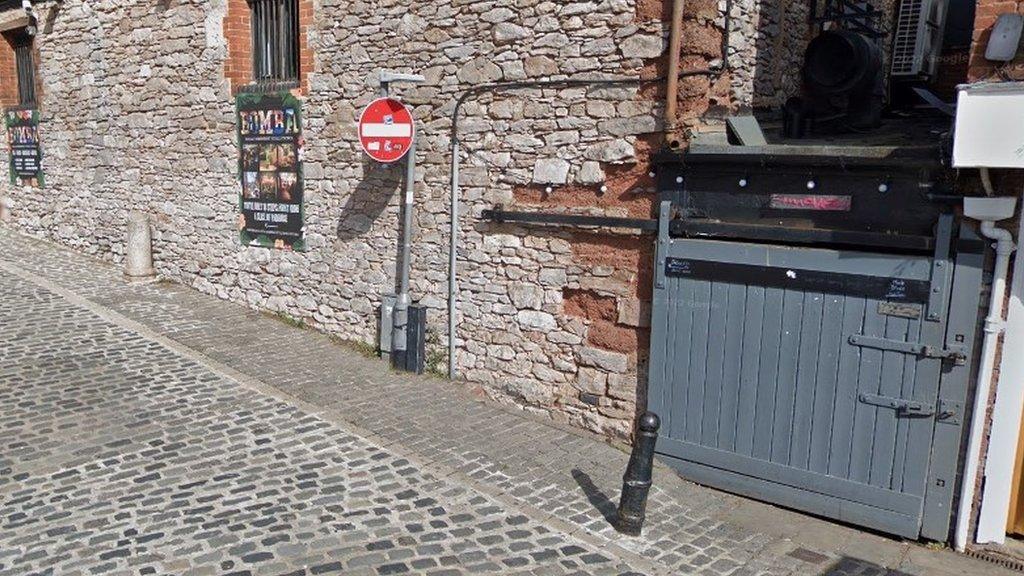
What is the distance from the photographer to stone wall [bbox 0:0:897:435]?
6312 mm

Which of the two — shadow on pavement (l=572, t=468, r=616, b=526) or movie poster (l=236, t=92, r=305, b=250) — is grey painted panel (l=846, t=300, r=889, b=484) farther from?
movie poster (l=236, t=92, r=305, b=250)

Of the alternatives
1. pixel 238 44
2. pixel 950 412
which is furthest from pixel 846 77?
pixel 238 44

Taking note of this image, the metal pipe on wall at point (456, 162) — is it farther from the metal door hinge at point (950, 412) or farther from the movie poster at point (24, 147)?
the movie poster at point (24, 147)

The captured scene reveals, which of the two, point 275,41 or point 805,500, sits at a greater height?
point 275,41

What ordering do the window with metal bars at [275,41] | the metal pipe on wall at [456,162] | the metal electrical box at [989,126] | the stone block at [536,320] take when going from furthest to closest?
the window with metal bars at [275,41]
the stone block at [536,320]
the metal pipe on wall at [456,162]
the metal electrical box at [989,126]

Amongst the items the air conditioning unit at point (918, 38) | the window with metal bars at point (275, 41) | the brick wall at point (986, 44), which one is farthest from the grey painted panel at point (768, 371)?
the window with metal bars at point (275, 41)

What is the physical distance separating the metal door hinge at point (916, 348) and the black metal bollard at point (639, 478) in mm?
1510

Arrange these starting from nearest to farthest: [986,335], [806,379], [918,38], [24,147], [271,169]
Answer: [986,335] < [806,379] < [918,38] < [271,169] < [24,147]

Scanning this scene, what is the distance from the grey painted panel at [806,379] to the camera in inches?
211

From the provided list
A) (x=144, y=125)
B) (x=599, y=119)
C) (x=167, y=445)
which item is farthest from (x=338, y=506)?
(x=144, y=125)

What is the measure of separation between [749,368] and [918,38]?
14.8 feet

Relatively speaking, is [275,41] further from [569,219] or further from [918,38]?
[918,38]

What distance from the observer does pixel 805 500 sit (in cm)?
551

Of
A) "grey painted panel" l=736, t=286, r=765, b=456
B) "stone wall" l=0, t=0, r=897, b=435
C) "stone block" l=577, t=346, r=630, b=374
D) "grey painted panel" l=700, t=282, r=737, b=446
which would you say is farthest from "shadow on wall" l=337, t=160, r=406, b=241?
"grey painted panel" l=736, t=286, r=765, b=456
